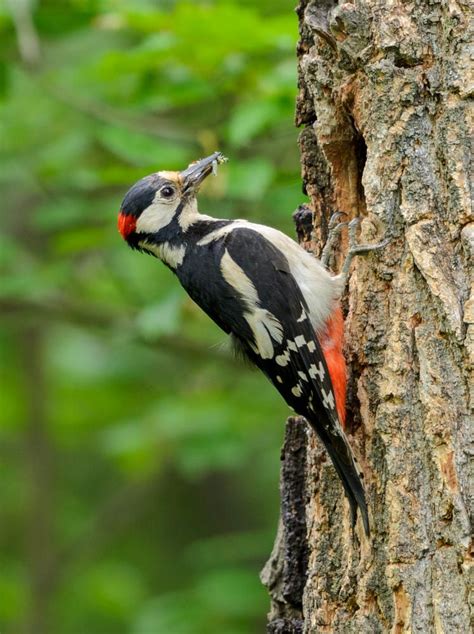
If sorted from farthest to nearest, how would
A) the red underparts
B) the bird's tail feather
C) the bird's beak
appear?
the bird's beak < the red underparts < the bird's tail feather

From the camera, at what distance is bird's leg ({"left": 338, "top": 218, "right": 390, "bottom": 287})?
340cm

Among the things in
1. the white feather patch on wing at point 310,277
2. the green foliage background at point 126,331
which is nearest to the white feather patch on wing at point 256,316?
the white feather patch on wing at point 310,277

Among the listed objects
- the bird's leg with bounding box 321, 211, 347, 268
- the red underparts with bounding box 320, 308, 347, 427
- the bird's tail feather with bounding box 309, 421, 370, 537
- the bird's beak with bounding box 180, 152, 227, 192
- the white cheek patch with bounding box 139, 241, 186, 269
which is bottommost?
the bird's tail feather with bounding box 309, 421, 370, 537

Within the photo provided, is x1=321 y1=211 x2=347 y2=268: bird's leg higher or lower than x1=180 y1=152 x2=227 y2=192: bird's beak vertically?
lower

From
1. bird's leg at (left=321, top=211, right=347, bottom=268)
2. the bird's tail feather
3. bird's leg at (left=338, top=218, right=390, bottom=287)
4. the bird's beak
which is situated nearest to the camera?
the bird's tail feather

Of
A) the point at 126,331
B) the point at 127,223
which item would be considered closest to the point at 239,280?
the point at 127,223

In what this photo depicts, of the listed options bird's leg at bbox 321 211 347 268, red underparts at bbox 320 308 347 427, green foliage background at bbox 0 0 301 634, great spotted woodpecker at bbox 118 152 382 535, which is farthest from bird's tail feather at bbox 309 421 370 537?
green foliage background at bbox 0 0 301 634

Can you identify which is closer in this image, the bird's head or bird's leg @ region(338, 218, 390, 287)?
bird's leg @ region(338, 218, 390, 287)

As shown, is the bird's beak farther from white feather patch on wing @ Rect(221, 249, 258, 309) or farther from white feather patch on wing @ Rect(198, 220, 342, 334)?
white feather patch on wing @ Rect(221, 249, 258, 309)

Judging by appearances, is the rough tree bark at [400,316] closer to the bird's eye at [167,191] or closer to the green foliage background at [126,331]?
the bird's eye at [167,191]

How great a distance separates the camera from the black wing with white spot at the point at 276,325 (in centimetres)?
371

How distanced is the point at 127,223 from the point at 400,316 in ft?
5.42

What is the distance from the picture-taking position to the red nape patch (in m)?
4.48

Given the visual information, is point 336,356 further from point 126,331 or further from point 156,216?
point 126,331
